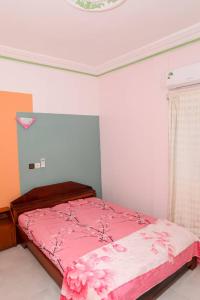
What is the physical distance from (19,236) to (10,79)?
2.20 m

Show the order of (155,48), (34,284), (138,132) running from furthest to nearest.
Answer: (138,132) → (155,48) → (34,284)

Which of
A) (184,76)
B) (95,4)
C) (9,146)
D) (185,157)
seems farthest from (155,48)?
(9,146)

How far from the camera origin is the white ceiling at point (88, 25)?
6.56 ft

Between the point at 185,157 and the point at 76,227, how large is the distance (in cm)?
159

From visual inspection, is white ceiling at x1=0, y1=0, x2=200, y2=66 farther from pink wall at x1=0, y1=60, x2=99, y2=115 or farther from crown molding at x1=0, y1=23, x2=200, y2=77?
pink wall at x1=0, y1=60, x2=99, y2=115

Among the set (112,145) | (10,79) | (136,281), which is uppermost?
(10,79)

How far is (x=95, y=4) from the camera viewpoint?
1.76m

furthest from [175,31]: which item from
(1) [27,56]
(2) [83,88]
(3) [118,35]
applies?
(1) [27,56]

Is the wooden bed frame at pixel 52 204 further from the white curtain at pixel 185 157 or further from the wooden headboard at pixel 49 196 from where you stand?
the white curtain at pixel 185 157

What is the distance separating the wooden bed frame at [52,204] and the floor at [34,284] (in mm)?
76

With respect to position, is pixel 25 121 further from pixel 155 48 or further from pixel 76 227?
pixel 155 48

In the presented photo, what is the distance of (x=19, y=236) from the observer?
2.84 meters

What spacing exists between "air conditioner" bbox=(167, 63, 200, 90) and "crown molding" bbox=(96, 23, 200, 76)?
0.35 metres

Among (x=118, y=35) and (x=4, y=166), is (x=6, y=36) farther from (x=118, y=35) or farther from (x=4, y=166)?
(x=4, y=166)
